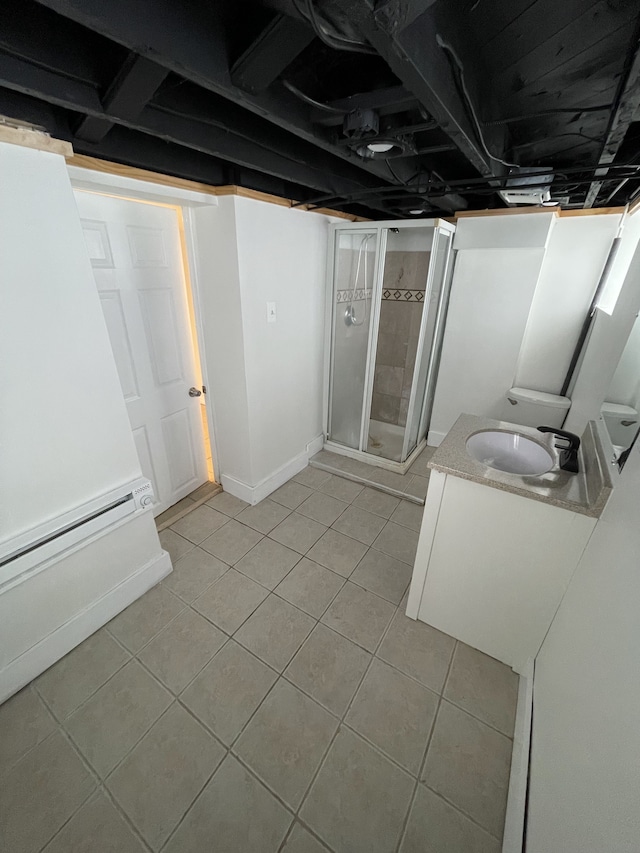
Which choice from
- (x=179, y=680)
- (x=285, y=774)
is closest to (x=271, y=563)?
(x=179, y=680)

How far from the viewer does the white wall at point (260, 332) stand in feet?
6.29

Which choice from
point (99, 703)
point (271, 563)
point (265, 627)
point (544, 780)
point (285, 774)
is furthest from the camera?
point (271, 563)

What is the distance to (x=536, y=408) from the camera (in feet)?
8.95

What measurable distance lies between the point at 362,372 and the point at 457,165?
1.51 metres

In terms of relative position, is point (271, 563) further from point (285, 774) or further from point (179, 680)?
point (285, 774)

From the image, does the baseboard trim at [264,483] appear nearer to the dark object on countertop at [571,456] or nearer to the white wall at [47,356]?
the white wall at [47,356]

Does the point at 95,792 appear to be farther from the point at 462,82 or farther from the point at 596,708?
the point at 462,82

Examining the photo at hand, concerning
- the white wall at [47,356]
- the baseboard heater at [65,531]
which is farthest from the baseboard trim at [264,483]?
the white wall at [47,356]

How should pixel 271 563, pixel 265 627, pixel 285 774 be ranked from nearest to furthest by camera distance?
pixel 285 774, pixel 265 627, pixel 271 563

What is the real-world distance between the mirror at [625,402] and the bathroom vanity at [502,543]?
0.30ft

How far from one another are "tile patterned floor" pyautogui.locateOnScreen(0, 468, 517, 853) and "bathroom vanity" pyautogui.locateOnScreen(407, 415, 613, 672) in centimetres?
17

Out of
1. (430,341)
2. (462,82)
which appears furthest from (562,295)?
(462,82)

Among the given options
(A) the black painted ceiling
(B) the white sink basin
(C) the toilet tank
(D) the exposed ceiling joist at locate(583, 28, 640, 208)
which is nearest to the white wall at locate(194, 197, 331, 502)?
(A) the black painted ceiling

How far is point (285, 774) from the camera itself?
1174 mm
